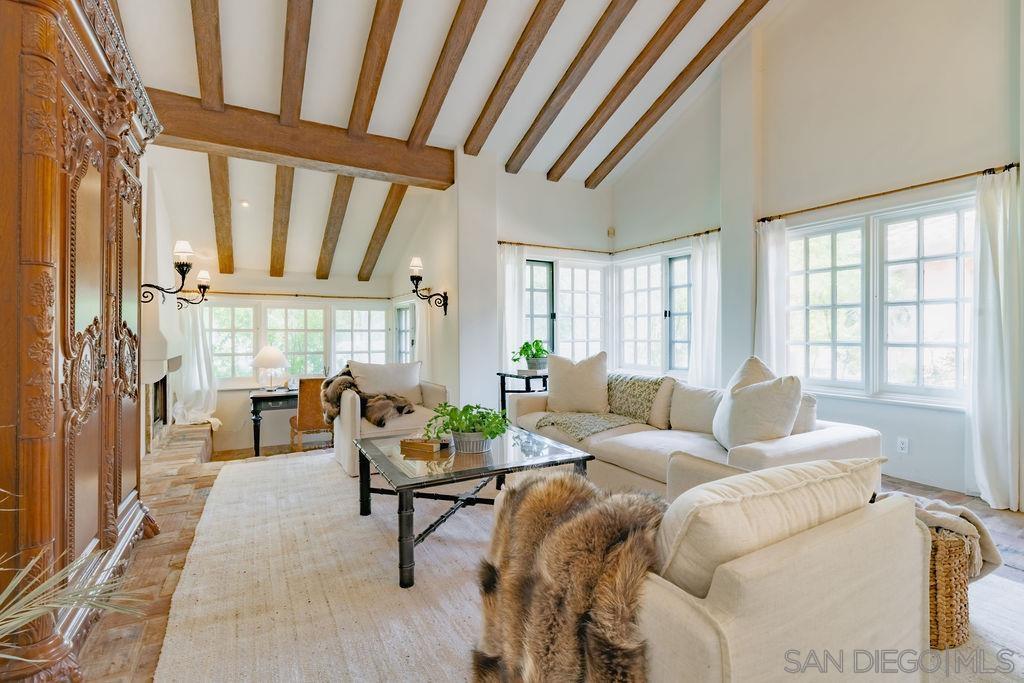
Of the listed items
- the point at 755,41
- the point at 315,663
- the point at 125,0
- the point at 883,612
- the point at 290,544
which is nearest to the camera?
the point at 883,612

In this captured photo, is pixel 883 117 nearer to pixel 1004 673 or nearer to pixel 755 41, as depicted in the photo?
pixel 755 41

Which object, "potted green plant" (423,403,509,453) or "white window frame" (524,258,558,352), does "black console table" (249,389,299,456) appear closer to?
"white window frame" (524,258,558,352)

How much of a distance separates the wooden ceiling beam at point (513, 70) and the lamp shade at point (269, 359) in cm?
332

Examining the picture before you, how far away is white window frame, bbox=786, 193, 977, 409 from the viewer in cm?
Result: 329

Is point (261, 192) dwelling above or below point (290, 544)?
above

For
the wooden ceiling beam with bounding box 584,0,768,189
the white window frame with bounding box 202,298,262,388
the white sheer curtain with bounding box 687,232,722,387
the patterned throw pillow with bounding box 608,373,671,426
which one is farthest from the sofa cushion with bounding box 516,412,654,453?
the white window frame with bounding box 202,298,262,388

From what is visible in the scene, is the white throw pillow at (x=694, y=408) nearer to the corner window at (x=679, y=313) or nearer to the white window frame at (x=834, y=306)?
the white window frame at (x=834, y=306)

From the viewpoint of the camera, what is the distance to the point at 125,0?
10.0 feet

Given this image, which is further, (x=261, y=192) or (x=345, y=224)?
(x=345, y=224)

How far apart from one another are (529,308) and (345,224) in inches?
95.9

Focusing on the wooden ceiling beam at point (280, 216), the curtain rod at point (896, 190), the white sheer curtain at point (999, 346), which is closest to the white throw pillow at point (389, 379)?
the wooden ceiling beam at point (280, 216)

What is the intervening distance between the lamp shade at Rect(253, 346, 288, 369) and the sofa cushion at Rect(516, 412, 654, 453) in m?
3.53

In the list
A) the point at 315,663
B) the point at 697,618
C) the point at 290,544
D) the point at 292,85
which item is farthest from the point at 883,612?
the point at 292,85

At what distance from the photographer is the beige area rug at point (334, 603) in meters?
1.65
